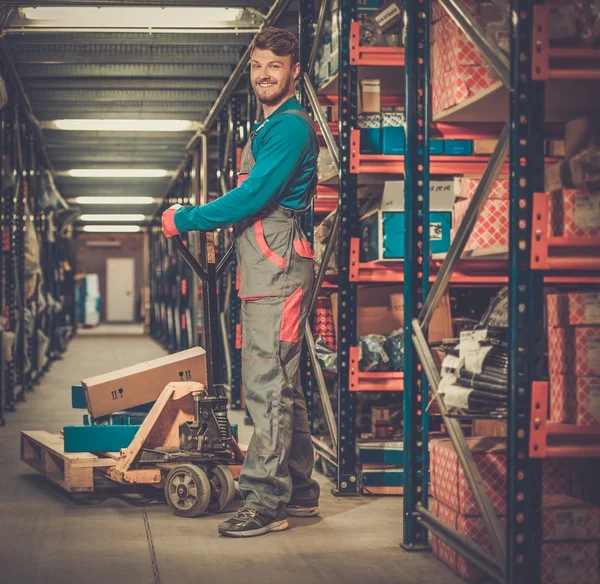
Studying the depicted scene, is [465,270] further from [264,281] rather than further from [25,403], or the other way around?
[25,403]

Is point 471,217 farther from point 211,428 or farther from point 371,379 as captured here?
point 371,379

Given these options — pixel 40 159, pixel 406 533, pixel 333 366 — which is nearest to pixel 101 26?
pixel 333 366

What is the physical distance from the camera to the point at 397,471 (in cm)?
560

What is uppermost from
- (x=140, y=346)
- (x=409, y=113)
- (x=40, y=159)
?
(x=40, y=159)

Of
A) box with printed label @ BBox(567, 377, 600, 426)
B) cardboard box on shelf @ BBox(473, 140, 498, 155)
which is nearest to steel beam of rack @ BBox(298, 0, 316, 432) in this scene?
cardboard box on shelf @ BBox(473, 140, 498, 155)

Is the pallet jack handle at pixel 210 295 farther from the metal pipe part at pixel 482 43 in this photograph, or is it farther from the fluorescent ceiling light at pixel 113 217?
the fluorescent ceiling light at pixel 113 217

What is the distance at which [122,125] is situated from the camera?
13.2 m

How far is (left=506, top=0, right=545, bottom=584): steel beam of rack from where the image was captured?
10.2ft

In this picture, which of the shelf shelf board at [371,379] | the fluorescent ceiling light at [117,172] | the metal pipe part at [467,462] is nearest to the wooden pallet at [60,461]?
the shelf shelf board at [371,379]

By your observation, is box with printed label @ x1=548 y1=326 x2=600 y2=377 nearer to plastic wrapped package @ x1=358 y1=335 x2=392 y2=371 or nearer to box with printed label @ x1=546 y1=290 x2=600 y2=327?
box with printed label @ x1=546 y1=290 x2=600 y2=327

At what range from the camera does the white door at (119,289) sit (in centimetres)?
4416

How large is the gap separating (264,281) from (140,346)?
1904 cm

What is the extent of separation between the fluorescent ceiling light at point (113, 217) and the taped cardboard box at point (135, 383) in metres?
22.8

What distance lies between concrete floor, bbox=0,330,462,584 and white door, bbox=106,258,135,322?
38675mm
